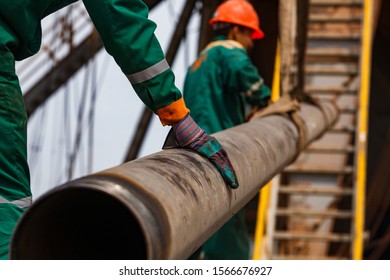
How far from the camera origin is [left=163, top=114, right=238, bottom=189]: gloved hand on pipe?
9.13ft

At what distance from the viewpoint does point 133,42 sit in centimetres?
273

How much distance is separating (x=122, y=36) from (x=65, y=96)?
724cm

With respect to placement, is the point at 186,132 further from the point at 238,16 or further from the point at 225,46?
the point at 238,16

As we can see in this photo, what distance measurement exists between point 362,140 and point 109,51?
610cm

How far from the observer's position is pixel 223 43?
223 inches

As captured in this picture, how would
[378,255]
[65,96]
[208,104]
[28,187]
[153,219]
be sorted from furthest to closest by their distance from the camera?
[378,255], [65,96], [208,104], [28,187], [153,219]

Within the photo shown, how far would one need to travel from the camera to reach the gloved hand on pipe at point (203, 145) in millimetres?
2783

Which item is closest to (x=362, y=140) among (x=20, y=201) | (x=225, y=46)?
(x=225, y=46)

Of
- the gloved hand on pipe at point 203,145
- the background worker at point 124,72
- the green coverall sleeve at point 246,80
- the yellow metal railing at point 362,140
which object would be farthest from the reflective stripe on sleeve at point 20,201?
the yellow metal railing at point 362,140

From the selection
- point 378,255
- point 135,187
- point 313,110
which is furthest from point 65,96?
point 135,187

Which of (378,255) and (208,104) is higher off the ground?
(208,104)

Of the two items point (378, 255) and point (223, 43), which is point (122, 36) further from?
point (378, 255)

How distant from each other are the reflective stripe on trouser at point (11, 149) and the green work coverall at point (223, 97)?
282 centimetres

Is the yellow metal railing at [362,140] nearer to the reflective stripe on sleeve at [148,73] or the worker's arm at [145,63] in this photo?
the worker's arm at [145,63]
